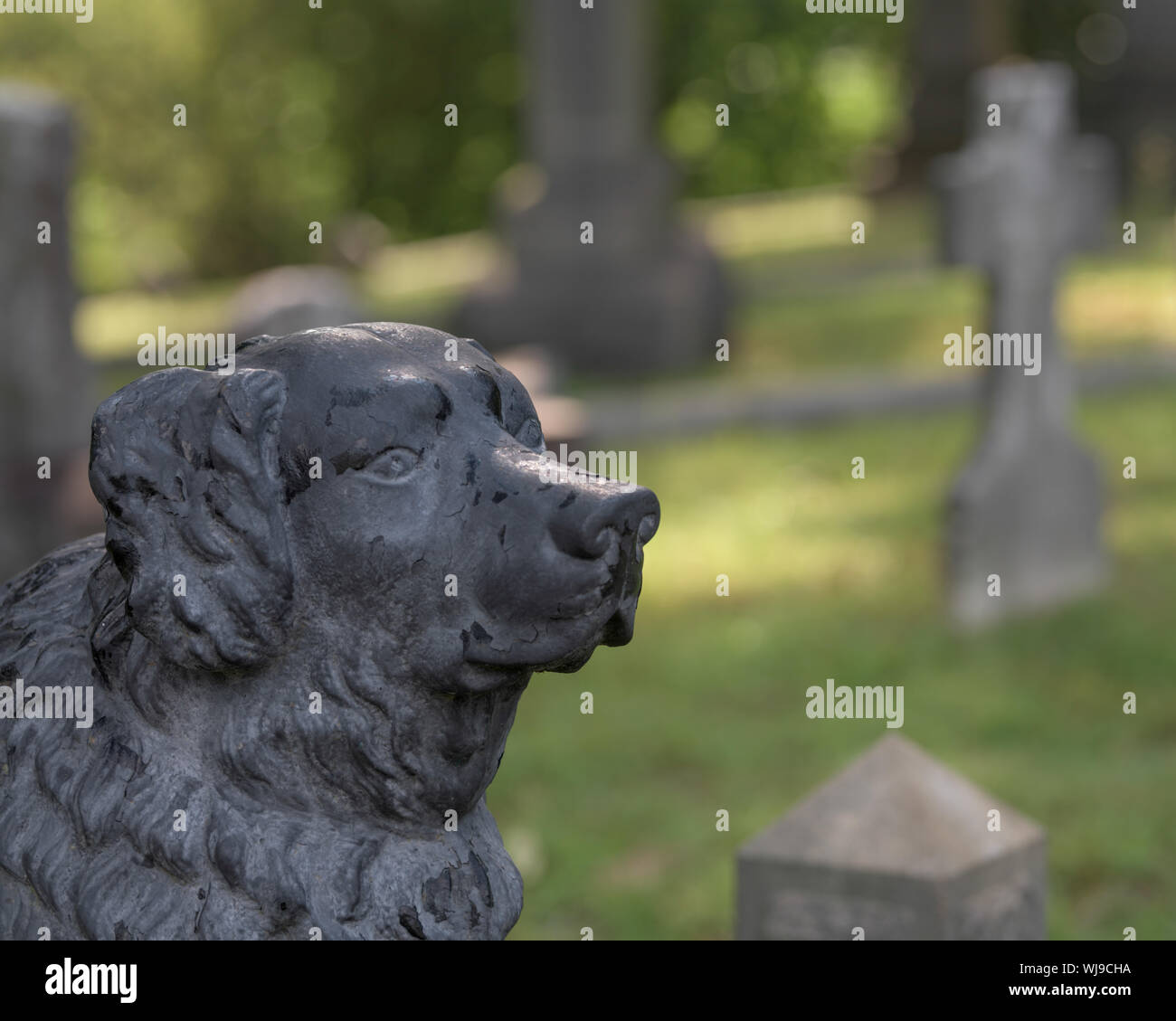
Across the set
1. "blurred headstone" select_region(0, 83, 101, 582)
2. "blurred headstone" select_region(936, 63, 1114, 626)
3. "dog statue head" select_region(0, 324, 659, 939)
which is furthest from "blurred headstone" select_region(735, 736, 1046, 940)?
"blurred headstone" select_region(0, 83, 101, 582)

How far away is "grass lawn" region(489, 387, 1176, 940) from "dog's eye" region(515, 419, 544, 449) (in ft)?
9.05

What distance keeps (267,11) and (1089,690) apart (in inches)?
802

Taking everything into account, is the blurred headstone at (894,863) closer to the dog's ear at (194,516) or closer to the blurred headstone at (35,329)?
the dog's ear at (194,516)

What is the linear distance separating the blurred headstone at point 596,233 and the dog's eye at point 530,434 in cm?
971

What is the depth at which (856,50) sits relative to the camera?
29.0 meters

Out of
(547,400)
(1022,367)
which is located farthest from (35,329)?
(1022,367)

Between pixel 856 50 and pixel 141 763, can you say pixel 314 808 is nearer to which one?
pixel 141 763

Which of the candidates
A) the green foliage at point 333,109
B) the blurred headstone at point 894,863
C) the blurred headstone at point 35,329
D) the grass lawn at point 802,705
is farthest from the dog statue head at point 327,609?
the green foliage at point 333,109

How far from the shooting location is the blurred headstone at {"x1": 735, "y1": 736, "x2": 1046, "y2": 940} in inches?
145

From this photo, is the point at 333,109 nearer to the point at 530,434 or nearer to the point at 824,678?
the point at 824,678

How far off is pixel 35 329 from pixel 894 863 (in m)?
4.94

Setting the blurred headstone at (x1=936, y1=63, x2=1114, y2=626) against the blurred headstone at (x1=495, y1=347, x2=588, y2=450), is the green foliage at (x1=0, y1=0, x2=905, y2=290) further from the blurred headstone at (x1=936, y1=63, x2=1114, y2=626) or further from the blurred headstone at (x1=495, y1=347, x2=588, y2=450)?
the blurred headstone at (x1=936, y1=63, x2=1114, y2=626)

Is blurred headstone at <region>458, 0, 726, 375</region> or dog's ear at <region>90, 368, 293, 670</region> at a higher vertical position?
blurred headstone at <region>458, 0, 726, 375</region>

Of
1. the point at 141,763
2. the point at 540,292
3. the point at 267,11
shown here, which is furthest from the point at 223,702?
the point at 267,11
